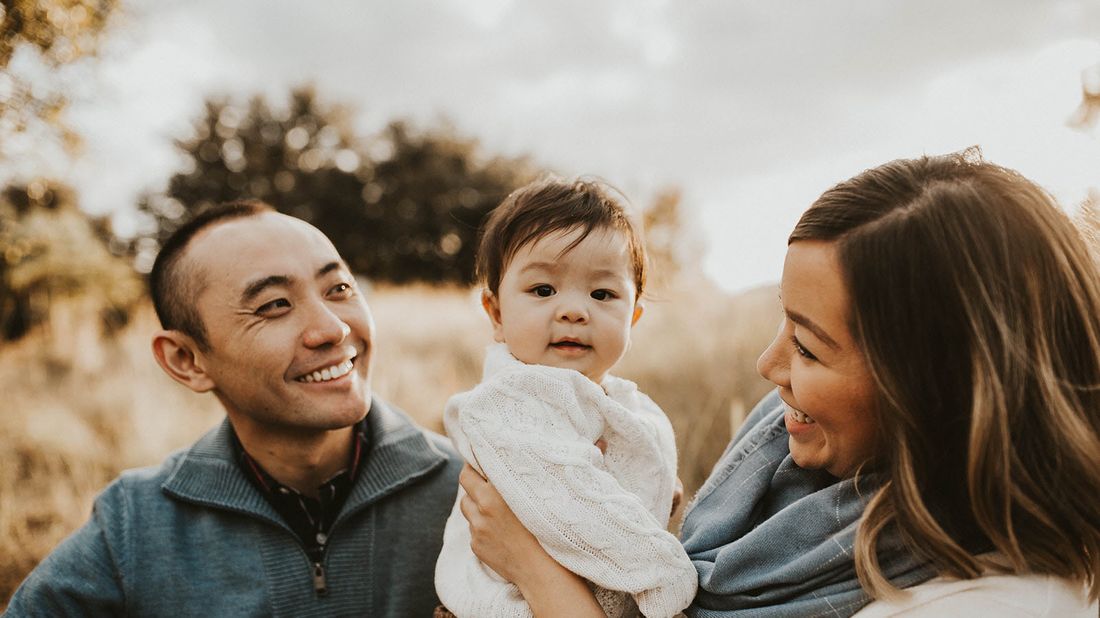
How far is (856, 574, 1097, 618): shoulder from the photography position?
5.00 feet

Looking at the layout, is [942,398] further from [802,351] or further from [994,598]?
[994,598]

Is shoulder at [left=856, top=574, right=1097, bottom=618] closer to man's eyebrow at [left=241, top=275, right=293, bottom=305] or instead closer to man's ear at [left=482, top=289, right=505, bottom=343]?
man's ear at [left=482, top=289, right=505, bottom=343]

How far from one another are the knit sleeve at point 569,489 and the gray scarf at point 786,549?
102 mm

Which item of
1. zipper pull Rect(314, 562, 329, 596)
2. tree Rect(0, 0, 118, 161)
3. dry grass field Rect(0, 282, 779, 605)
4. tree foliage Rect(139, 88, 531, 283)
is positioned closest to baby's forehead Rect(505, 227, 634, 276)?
zipper pull Rect(314, 562, 329, 596)

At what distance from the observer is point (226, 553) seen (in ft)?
8.01

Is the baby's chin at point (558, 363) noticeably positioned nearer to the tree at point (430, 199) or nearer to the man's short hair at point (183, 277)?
the man's short hair at point (183, 277)

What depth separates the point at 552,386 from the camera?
1916mm

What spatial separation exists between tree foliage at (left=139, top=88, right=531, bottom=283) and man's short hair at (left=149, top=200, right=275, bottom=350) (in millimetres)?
20199

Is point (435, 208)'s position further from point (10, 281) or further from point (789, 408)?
point (789, 408)

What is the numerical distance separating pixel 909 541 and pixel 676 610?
548mm

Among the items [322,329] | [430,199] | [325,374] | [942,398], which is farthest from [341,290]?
[430,199]

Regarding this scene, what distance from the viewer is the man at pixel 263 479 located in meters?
2.40

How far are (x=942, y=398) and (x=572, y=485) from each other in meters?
0.85

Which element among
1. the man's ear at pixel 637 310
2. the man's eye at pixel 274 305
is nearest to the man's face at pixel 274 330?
the man's eye at pixel 274 305
